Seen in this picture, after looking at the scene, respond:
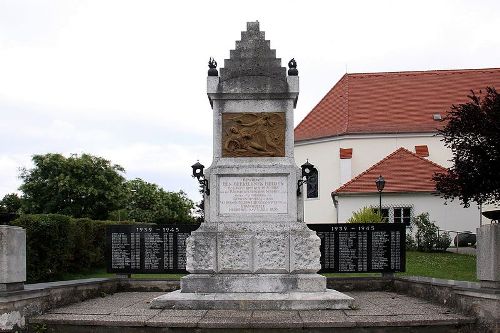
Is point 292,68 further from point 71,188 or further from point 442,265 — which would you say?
point 71,188

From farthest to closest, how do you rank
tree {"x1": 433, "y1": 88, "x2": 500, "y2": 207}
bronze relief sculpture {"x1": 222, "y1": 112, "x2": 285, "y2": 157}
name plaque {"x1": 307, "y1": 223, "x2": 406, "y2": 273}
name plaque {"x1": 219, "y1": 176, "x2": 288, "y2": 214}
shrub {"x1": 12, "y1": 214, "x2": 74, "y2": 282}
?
1. tree {"x1": 433, "y1": 88, "x2": 500, "y2": 207}
2. shrub {"x1": 12, "y1": 214, "x2": 74, "y2": 282}
3. name plaque {"x1": 307, "y1": 223, "x2": 406, "y2": 273}
4. bronze relief sculpture {"x1": 222, "y1": 112, "x2": 285, "y2": 157}
5. name plaque {"x1": 219, "y1": 176, "x2": 288, "y2": 214}

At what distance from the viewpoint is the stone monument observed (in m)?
11.0

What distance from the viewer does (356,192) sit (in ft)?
113

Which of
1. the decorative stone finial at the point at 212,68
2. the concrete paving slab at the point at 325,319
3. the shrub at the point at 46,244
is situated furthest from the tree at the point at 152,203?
the concrete paving slab at the point at 325,319

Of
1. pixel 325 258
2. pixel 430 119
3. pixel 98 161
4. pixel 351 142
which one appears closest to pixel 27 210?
pixel 98 161

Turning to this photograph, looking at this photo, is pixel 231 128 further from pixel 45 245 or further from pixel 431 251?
pixel 431 251

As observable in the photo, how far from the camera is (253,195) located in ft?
37.8

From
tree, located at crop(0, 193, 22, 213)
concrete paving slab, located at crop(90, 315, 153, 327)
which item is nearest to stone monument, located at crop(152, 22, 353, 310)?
concrete paving slab, located at crop(90, 315, 153, 327)

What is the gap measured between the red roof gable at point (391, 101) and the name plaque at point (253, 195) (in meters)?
29.1

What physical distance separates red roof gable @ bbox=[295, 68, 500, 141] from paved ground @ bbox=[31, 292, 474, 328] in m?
30.2

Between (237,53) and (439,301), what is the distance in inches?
241

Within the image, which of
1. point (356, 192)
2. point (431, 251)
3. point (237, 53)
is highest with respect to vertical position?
point (237, 53)

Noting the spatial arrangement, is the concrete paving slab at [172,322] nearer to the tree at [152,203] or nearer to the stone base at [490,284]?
the stone base at [490,284]

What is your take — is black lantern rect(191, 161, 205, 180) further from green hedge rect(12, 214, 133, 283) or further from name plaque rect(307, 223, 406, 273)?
green hedge rect(12, 214, 133, 283)
